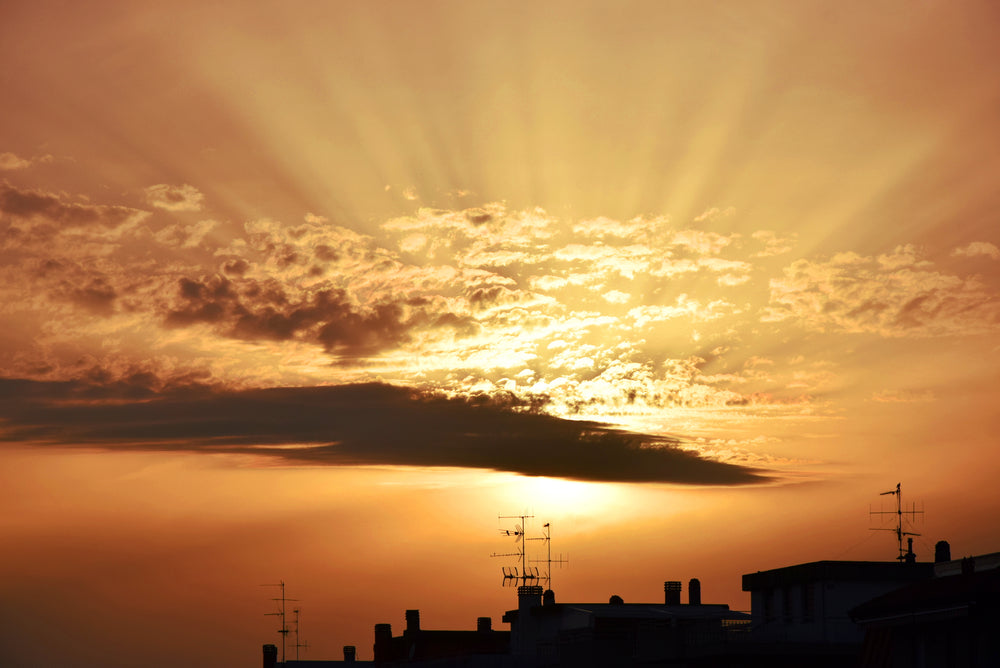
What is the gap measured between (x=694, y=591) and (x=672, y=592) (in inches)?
64.6

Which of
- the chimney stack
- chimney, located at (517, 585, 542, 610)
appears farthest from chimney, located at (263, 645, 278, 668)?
the chimney stack

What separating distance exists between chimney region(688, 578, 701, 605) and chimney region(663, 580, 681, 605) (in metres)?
0.84

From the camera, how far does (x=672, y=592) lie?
80.1 metres

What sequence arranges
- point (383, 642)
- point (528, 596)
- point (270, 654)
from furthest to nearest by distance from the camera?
point (270, 654), point (383, 642), point (528, 596)

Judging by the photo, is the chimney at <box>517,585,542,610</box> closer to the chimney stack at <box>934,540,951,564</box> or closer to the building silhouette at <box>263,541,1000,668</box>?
the building silhouette at <box>263,541,1000,668</box>

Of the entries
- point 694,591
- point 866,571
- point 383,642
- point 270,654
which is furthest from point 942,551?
point 270,654

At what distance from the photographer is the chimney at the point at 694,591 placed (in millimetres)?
80312

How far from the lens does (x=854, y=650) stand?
49.7 m

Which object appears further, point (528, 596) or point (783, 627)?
point (528, 596)

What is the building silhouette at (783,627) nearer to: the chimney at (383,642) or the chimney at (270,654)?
the chimney at (383,642)

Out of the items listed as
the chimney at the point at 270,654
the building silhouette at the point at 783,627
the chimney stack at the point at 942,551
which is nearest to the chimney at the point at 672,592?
the building silhouette at the point at 783,627

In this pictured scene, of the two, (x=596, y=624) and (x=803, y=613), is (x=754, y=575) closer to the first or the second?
(x=803, y=613)

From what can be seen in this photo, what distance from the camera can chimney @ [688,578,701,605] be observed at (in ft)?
263

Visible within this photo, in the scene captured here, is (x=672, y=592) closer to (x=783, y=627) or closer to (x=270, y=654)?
(x=783, y=627)
